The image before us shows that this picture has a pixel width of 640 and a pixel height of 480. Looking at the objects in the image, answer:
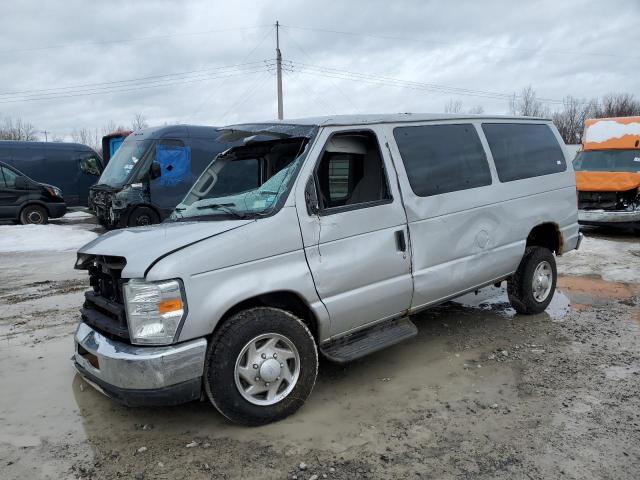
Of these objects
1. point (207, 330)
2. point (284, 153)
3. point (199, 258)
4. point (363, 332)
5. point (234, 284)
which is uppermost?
point (284, 153)

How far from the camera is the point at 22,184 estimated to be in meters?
13.3

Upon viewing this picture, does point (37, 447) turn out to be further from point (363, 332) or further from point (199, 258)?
point (363, 332)

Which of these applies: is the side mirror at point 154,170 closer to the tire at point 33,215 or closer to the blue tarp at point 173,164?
Answer: the blue tarp at point 173,164

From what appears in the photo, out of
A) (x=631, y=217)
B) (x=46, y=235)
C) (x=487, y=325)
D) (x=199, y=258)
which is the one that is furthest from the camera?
(x=46, y=235)

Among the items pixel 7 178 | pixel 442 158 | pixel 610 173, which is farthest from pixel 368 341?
pixel 7 178

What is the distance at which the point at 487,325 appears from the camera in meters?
5.41

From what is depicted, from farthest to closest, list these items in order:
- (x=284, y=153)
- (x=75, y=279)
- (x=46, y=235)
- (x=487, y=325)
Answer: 1. (x=46, y=235)
2. (x=75, y=279)
3. (x=487, y=325)
4. (x=284, y=153)

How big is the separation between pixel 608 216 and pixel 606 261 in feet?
9.42

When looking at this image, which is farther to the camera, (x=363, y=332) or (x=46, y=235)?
(x=46, y=235)

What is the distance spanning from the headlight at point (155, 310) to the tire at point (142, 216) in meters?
8.71

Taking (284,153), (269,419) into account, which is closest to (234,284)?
(269,419)

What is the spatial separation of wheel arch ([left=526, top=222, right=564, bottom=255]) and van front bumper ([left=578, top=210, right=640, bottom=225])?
610cm

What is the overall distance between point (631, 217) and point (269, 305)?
9.92 meters

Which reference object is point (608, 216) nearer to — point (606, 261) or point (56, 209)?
point (606, 261)
